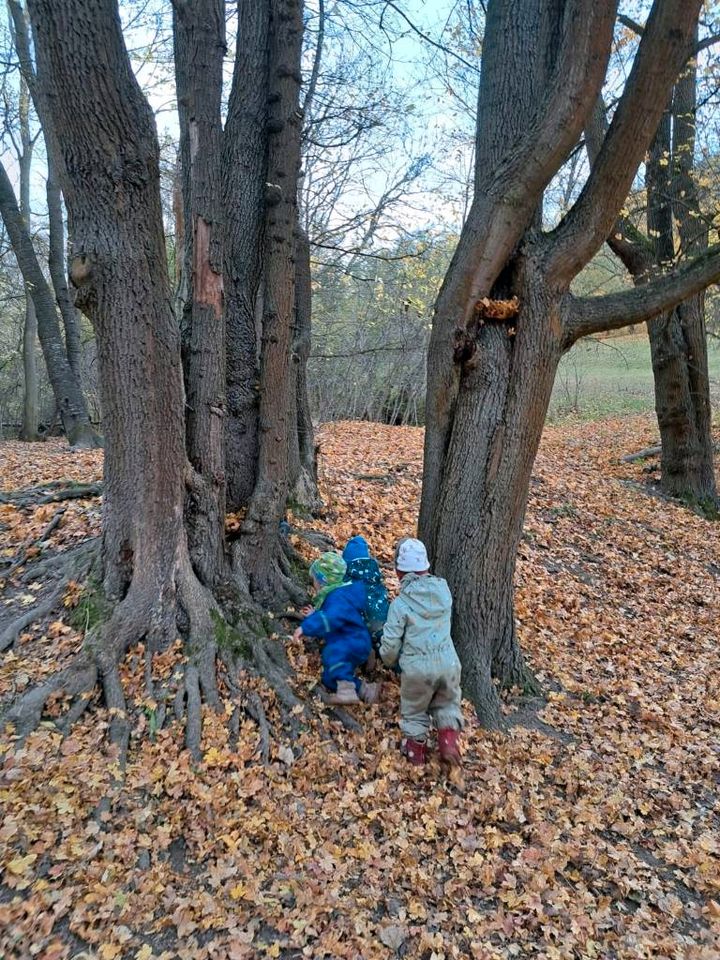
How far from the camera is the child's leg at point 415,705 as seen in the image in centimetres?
421

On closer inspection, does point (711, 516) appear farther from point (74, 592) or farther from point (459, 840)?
point (74, 592)

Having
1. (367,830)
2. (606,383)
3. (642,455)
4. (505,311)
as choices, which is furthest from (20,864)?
(606,383)

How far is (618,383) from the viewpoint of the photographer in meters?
29.7

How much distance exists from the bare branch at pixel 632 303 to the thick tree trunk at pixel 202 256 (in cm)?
276

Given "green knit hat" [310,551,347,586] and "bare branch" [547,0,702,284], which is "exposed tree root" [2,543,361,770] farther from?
"bare branch" [547,0,702,284]

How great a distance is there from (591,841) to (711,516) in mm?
8602

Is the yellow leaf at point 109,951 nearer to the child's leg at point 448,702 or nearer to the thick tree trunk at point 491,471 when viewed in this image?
the child's leg at point 448,702

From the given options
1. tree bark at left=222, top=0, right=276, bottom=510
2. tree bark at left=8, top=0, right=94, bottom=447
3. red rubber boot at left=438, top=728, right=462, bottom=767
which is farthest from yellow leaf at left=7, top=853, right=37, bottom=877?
tree bark at left=8, top=0, right=94, bottom=447

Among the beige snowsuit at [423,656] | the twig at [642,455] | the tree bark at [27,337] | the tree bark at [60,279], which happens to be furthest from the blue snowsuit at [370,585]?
the tree bark at [27,337]

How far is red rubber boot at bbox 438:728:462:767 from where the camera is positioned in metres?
4.14

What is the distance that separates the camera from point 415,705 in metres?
4.25

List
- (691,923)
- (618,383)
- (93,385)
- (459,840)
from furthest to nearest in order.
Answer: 1. (618,383)
2. (93,385)
3. (459,840)
4. (691,923)

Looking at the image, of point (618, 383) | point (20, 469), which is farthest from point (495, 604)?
point (618, 383)

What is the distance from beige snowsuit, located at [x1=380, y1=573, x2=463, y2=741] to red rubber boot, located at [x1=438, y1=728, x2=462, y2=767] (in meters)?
0.04
